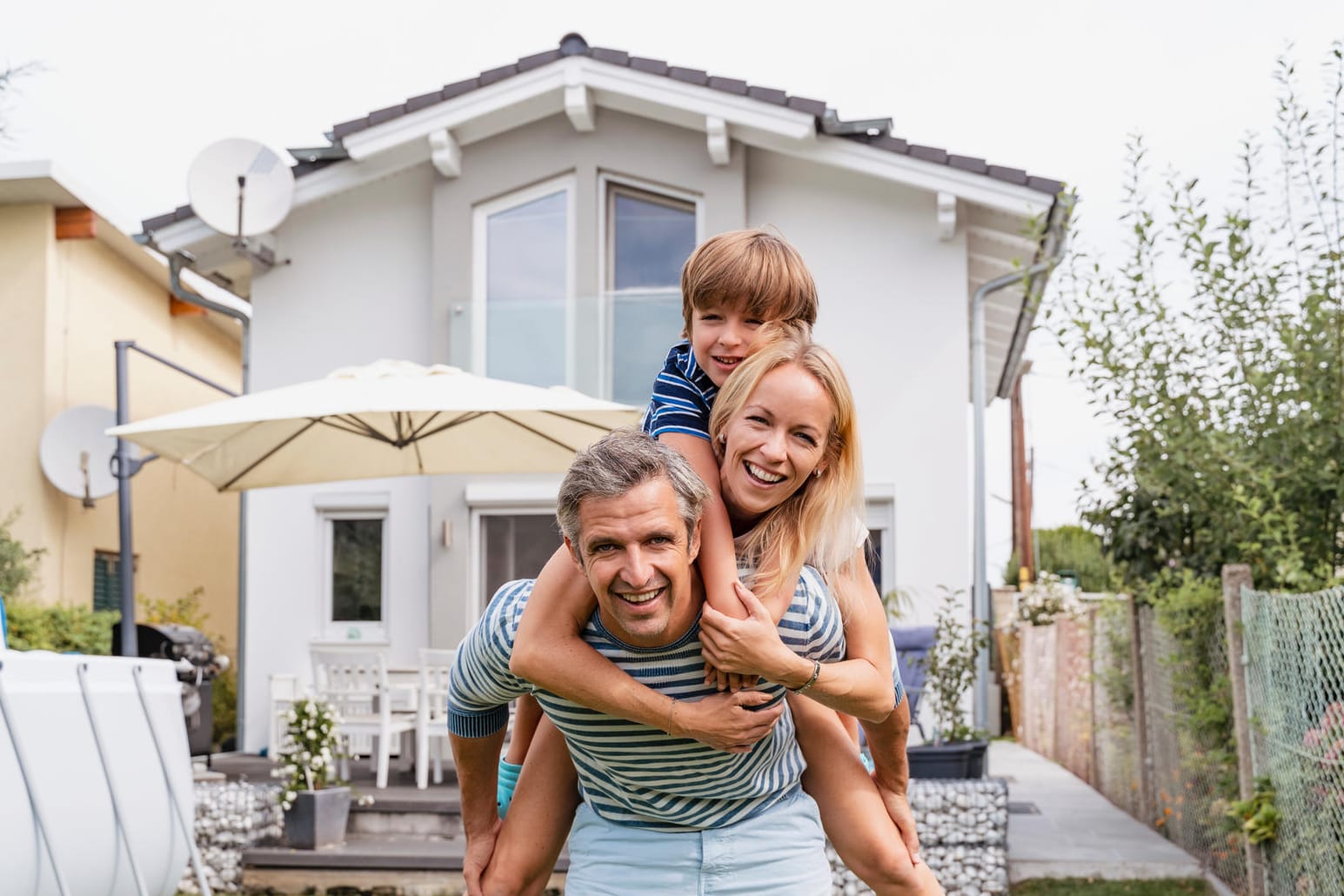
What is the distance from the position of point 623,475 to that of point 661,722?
0.41 meters

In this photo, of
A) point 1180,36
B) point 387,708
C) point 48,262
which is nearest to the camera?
point 1180,36

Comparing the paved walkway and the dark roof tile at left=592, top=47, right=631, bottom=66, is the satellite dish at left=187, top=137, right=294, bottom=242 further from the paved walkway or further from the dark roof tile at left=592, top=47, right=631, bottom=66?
the paved walkway

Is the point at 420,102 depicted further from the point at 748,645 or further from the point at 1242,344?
the point at 748,645

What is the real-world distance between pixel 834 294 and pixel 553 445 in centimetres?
330

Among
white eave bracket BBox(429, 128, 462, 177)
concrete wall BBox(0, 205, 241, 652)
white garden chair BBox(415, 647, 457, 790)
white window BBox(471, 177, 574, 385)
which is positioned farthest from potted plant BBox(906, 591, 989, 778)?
concrete wall BBox(0, 205, 241, 652)

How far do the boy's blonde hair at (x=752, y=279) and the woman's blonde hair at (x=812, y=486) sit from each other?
162 mm

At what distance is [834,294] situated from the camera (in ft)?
35.7

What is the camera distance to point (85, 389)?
13578mm

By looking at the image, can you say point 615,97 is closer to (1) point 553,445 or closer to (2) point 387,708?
(1) point 553,445

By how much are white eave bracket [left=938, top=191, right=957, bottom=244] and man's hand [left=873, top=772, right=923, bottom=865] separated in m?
8.18

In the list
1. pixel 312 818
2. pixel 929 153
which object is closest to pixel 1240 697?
pixel 312 818

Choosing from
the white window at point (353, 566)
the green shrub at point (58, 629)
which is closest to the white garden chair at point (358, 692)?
the white window at point (353, 566)

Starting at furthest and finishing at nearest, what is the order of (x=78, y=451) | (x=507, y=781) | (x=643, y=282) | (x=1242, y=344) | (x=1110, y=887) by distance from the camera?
(x=78, y=451), (x=643, y=282), (x=1110, y=887), (x=1242, y=344), (x=507, y=781)

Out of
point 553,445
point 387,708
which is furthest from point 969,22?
point 387,708
